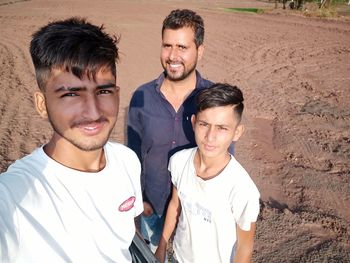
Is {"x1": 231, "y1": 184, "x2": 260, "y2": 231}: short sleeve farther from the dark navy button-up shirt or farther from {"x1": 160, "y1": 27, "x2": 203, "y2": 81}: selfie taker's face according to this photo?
{"x1": 160, "y1": 27, "x2": 203, "y2": 81}: selfie taker's face

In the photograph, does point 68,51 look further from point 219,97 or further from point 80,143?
point 219,97

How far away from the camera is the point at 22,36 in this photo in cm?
1092

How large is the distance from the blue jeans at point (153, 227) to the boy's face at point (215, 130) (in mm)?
851

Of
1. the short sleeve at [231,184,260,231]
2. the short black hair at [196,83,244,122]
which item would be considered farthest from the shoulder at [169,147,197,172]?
the short sleeve at [231,184,260,231]

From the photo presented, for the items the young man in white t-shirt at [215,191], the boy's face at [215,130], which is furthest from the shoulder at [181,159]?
the boy's face at [215,130]

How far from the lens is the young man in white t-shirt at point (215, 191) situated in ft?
5.86

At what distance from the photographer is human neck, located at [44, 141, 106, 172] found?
138 cm

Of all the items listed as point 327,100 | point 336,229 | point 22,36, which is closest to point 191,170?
point 336,229

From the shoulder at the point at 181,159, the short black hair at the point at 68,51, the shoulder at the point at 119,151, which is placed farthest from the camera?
the shoulder at the point at 181,159

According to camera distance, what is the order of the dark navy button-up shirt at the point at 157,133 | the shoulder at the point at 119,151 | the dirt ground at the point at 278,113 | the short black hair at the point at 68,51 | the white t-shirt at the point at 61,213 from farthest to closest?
A: the dirt ground at the point at 278,113, the dark navy button-up shirt at the point at 157,133, the shoulder at the point at 119,151, the short black hair at the point at 68,51, the white t-shirt at the point at 61,213

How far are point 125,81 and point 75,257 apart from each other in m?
6.70

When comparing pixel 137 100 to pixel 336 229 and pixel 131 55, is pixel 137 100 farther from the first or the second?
pixel 131 55

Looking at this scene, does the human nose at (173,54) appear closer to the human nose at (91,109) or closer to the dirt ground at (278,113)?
the dirt ground at (278,113)

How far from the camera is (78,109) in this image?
4.54 ft
